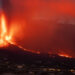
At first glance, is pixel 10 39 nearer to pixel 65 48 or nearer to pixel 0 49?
pixel 0 49

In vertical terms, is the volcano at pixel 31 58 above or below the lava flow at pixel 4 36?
below

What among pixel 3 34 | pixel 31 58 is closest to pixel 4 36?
pixel 3 34

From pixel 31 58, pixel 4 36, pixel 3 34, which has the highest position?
pixel 3 34

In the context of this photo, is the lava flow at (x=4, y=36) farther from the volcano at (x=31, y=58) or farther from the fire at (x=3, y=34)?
the volcano at (x=31, y=58)

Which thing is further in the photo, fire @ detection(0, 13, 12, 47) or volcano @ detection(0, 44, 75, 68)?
fire @ detection(0, 13, 12, 47)

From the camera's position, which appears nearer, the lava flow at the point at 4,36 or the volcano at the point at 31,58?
the volcano at the point at 31,58

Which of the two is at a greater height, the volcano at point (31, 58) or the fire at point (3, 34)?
the fire at point (3, 34)

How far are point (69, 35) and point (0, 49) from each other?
452 inches

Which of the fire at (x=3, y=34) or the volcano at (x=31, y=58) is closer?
the volcano at (x=31, y=58)

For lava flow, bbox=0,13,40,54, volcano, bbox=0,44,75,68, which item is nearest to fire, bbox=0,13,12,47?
lava flow, bbox=0,13,40,54

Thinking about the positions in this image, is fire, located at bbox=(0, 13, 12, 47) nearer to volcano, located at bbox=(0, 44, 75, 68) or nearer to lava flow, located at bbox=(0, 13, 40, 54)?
lava flow, located at bbox=(0, 13, 40, 54)

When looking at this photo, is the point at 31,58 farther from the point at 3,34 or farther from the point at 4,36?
the point at 3,34

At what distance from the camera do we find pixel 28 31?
3089cm

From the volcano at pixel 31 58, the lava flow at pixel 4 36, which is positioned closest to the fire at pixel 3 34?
the lava flow at pixel 4 36
